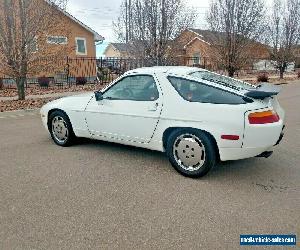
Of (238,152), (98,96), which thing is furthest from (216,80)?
(98,96)

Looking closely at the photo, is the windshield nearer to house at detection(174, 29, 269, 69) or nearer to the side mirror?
the side mirror

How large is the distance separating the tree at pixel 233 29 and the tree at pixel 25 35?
12825 mm

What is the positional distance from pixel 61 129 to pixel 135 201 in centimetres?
263

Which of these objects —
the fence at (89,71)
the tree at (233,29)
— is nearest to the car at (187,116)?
the fence at (89,71)

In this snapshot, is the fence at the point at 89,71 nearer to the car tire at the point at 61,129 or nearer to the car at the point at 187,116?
the car tire at the point at 61,129

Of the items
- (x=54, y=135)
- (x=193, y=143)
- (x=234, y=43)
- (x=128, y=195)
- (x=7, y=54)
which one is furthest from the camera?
(x=234, y=43)

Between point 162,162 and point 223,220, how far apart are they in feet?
5.74

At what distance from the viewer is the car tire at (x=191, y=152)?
3.76 metres

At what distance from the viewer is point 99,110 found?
186 inches

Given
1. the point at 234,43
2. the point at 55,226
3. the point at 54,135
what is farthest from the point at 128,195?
the point at 234,43

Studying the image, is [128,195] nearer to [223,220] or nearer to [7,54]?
[223,220]

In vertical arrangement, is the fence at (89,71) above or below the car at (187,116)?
above

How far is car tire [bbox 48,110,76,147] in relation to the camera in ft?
17.2

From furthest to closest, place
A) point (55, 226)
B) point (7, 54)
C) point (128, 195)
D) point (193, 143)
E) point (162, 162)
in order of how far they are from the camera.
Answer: point (7, 54) → point (162, 162) → point (193, 143) → point (128, 195) → point (55, 226)
